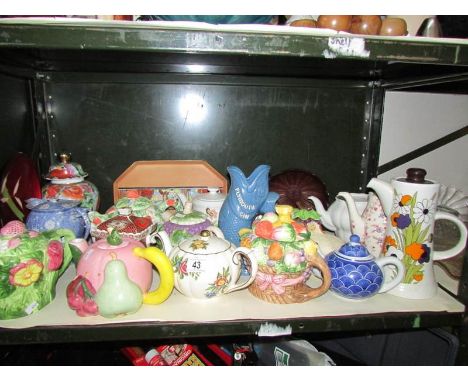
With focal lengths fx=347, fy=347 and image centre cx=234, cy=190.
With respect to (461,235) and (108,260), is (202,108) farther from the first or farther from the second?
(461,235)

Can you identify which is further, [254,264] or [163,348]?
[163,348]

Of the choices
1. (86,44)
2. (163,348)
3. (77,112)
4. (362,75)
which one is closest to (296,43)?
(86,44)

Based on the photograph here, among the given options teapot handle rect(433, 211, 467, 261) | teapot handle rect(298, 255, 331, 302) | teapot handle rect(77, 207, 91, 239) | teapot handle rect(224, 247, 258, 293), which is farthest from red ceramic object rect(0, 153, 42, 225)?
teapot handle rect(433, 211, 467, 261)

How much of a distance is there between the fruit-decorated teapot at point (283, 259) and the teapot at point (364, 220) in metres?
0.17

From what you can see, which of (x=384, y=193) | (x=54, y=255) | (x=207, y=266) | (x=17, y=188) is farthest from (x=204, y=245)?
(x=17, y=188)

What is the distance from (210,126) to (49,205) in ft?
1.66

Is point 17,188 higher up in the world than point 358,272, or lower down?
higher up

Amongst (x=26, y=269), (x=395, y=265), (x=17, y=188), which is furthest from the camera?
(x=17, y=188)

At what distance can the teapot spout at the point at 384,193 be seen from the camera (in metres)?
0.68

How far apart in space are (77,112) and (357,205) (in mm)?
812

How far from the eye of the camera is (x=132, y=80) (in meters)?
1.00

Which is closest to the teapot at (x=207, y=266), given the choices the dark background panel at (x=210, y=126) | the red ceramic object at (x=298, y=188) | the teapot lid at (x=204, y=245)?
the teapot lid at (x=204, y=245)

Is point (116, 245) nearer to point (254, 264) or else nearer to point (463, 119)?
point (254, 264)

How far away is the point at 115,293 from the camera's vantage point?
58 cm
